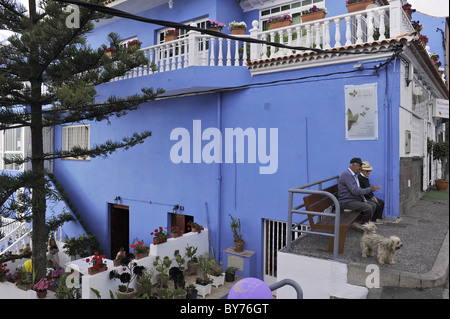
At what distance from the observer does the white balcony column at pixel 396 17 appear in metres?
6.33

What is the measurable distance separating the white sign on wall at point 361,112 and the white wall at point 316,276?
3.70 m

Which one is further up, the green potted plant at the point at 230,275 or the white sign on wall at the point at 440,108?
the white sign on wall at the point at 440,108

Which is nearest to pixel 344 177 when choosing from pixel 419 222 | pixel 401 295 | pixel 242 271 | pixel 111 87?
pixel 419 222

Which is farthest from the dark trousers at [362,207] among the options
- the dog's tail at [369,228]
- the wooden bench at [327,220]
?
the dog's tail at [369,228]

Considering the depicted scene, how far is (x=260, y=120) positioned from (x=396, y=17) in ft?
12.4

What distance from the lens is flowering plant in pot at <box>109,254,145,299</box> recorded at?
23.3 ft

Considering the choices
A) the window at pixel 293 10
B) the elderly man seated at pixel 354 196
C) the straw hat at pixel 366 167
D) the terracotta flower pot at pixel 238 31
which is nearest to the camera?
the elderly man seated at pixel 354 196

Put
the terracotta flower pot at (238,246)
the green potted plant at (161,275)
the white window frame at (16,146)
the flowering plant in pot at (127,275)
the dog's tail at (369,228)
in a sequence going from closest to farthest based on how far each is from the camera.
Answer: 1. the dog's tail at (369,228)
2. the flowering plant in pot at (127,275)
3. the green potted plant at (161,275)
4. the terracotta flower pot at (238,246)
5. the white window frame at (16,146)

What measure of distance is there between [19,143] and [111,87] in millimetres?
6326

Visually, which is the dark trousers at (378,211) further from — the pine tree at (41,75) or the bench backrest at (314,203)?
the pine tree at (41,75)

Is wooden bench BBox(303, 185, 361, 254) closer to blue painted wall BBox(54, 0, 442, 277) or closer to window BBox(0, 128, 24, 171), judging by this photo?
blue painted wall BBox(54, 0, 442, 277)

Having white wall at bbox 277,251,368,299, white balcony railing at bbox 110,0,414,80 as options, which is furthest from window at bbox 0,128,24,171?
white wall at bbox 277,251,368,299

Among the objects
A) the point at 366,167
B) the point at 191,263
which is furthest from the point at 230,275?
the point at 366,167

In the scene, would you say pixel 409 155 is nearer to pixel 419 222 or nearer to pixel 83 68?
pixel 419 222
